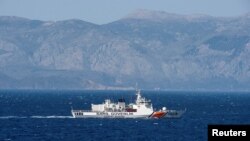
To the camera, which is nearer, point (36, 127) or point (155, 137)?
point (155, 137)

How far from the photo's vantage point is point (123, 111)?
192750 millimetres

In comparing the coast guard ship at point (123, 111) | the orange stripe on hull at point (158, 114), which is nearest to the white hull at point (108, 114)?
the coast guard ship at point (123, 111)

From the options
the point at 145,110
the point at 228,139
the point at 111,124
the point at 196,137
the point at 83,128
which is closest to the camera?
the point at 228,139

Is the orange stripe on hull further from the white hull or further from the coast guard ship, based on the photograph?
the white hull

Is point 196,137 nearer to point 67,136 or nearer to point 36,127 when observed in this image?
point 67,136

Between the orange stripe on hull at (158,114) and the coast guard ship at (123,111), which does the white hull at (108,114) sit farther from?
the orange stripe on hull at (158,114)

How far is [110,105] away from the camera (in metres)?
194

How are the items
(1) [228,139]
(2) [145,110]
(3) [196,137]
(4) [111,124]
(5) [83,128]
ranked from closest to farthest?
(1) [228,139] → (3) [196,137] → (5) [83,128] → (4) [111,124] → (2) [145,110]

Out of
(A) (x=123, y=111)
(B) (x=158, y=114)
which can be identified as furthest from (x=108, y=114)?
(B) (x=158, y=114)

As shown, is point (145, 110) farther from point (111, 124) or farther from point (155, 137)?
point (155, 137)

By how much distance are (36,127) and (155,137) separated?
3264cm

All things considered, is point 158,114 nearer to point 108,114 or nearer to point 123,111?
point 123,111

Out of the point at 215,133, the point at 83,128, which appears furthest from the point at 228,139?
the point at 83,128

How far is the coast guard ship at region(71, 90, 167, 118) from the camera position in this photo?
624 ft
